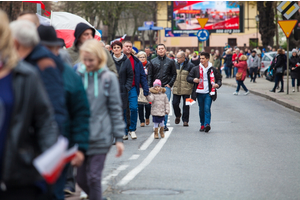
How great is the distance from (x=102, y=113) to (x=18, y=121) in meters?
1.73

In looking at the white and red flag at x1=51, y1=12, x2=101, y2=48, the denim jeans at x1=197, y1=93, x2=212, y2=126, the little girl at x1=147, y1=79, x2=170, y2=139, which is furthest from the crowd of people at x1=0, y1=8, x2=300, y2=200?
the denim jeans at x1=197, y1=93, x2=212, y2=126

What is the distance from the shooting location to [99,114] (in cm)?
462

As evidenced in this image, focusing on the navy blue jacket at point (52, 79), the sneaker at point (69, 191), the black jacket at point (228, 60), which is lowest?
the sneaker at point (69, 191)

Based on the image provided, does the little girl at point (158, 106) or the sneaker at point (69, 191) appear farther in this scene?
the little girl at point (158, 106)

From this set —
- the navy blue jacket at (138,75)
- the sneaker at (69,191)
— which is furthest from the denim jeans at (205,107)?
the sneaker at (69,191)

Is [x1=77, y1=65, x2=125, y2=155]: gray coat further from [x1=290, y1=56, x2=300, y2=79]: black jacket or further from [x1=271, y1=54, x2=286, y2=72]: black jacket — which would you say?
[x1=271, y1=54, x2=286, y2=72]: black jacket

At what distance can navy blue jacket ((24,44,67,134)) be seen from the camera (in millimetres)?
3498

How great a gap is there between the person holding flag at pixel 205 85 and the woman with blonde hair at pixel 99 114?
7.46 metres

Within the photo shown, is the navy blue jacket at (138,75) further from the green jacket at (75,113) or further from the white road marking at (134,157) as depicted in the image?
the green jacket at (75,113)

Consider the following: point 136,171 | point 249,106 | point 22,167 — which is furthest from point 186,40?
point 22,167

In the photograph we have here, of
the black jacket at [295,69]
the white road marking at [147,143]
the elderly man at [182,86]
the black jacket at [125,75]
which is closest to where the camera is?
the white road marking at [147,143]

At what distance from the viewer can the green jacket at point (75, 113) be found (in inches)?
153

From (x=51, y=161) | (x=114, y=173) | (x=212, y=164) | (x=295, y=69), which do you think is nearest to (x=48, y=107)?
(x=51, y=161)

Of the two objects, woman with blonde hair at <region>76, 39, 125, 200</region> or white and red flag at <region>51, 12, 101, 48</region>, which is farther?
white and red flag at <region>51, 12, 101, 48</region>
